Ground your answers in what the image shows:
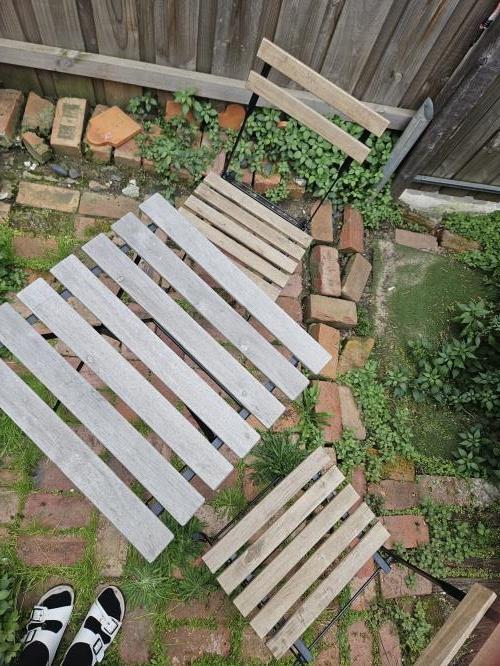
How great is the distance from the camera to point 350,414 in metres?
2.67

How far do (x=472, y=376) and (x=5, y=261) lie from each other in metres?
2.75

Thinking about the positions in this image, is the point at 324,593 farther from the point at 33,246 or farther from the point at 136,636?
the point at 33,246

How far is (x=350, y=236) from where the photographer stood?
299cm

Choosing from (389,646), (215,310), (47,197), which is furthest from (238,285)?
(389,646)

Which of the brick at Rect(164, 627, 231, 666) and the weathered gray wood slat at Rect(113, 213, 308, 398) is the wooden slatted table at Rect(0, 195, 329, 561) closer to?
the weathered gray wood slat at Rect(113, 213, 308, 398)

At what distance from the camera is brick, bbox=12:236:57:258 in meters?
2.62

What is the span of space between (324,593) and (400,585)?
28.8 inches

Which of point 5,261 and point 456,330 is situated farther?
point 456,330

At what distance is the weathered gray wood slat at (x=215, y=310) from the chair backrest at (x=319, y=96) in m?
0.95

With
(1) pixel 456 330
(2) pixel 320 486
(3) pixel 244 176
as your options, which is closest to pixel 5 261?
(3) pixel 244 176

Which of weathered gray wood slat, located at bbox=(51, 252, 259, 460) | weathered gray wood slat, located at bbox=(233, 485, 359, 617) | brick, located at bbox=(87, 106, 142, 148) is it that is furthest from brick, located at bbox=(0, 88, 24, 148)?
weathered gray wood slat, located at bbox=(233, 485, 359, 617)

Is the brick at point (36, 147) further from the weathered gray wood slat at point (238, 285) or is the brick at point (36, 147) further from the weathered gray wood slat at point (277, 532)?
the weathered gray wood slat at point (277, 532)

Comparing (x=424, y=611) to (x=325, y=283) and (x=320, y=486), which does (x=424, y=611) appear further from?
(x=325, y=283)

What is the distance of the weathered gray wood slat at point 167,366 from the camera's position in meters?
1.87
